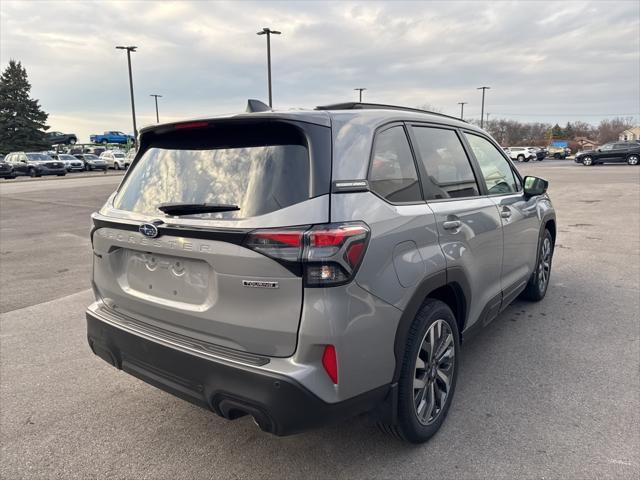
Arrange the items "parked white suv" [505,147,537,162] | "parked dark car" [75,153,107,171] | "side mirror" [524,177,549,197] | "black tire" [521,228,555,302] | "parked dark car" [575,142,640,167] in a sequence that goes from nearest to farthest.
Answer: "side mirror" [524,177,549,197] < "black tire" [521,228,555,302] < "parked dark car" [575,142,640,167] < "parked dark car" [75,153,107,171] < "parked white suv" [505,147,537,162]

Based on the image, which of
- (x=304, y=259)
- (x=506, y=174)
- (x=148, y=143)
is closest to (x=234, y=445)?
(x=304, y=259)

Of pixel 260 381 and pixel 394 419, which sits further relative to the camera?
pixel 394 419

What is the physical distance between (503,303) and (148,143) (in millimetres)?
2896

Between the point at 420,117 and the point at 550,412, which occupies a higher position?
the point at 420,117

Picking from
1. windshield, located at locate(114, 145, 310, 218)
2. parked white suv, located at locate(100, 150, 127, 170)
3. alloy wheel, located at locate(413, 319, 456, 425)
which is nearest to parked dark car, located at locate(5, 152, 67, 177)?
parked white suv, located at locate(100, 150, 127, 170)

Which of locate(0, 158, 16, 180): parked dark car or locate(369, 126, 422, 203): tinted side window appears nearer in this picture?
locate(369, 126, 422, 203): tinted side window

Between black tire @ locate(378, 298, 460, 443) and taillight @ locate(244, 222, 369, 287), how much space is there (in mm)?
672

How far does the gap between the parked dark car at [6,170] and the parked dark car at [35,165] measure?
2.29 ft

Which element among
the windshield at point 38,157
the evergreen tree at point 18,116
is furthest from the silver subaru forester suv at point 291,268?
the evergreen tree at point 18,116

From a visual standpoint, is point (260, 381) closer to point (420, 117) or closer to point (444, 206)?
point (444, 206)

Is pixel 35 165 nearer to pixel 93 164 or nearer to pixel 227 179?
pixel 93 164

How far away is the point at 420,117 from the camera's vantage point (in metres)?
3.06

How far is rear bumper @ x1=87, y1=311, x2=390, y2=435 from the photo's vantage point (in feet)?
6.85

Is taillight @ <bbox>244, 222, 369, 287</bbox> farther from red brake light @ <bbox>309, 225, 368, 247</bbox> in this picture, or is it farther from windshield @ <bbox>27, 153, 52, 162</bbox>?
windshield @ <bbox>27, 153, 52, 162</bbox>
